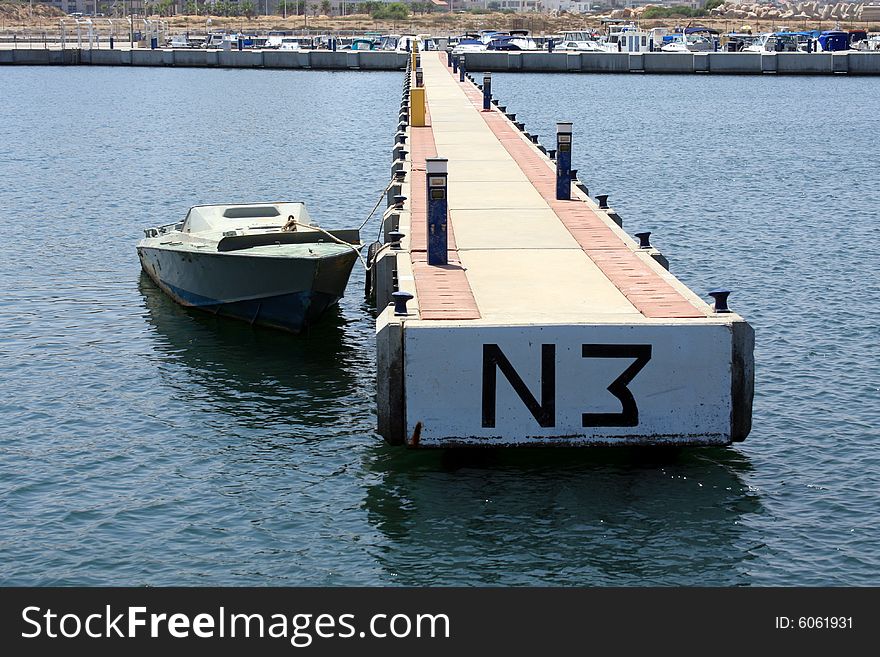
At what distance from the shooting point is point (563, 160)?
88.3ft

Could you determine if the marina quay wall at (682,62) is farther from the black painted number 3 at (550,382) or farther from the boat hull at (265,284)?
the black painted number 3 at (550,382)

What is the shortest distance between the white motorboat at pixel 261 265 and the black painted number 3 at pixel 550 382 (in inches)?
318

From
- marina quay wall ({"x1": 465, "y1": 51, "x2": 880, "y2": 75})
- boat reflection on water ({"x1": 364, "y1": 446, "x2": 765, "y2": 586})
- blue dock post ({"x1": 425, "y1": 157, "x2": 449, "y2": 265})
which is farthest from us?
marina quay wall ({"x1": 465, "y1": 51, "x2": 880, "y2": 75})

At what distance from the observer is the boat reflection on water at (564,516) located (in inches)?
582

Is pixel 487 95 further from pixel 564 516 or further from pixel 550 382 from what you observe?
pixel 564 516

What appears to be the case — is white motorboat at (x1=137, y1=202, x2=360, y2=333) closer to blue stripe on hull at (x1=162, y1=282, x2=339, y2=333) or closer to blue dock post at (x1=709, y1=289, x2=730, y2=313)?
blue stripe on hull at (x1=162, y1=282, x2=339, y2=333)

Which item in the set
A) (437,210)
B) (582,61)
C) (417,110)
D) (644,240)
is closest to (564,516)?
(437,210)

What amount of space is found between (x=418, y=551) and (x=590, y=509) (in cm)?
233

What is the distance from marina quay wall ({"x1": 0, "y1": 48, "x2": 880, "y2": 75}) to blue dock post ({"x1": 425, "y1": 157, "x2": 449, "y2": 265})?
290 feet

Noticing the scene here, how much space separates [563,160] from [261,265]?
22.1 ft

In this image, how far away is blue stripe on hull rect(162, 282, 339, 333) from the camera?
24.6m

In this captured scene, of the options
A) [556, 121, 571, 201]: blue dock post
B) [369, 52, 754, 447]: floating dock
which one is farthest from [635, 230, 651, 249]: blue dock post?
[556, 121, 571, 201]: blue dock post

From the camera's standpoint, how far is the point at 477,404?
16.7 meters
